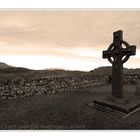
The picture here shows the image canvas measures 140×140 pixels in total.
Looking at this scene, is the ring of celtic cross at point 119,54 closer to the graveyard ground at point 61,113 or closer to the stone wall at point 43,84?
the stone wall at point 43,84

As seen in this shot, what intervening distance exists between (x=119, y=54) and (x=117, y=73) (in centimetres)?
30

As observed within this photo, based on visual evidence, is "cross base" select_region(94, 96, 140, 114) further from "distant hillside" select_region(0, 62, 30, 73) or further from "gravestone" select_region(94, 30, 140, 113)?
"distant hillside" select_region(0, 62, 30, 73)

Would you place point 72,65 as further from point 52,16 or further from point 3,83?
point 3,83

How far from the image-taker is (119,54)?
3.73 metres

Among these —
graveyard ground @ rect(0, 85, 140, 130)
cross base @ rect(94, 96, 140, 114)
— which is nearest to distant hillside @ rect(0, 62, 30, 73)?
graveyard ground @ rect(0, 85, 140, 130)

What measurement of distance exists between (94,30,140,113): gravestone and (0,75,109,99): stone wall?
19 centimetres

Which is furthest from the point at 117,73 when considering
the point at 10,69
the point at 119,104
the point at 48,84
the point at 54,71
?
the point at 10,69

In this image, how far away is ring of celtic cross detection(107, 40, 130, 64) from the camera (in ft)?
11.9

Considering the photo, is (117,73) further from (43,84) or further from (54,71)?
(43,84)

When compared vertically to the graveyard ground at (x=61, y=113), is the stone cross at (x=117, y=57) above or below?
above

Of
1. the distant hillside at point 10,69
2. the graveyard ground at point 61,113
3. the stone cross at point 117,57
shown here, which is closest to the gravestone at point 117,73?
the stone cross at point 117,57

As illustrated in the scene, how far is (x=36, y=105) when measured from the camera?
374 centimetres

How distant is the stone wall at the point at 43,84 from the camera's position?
3734mm
